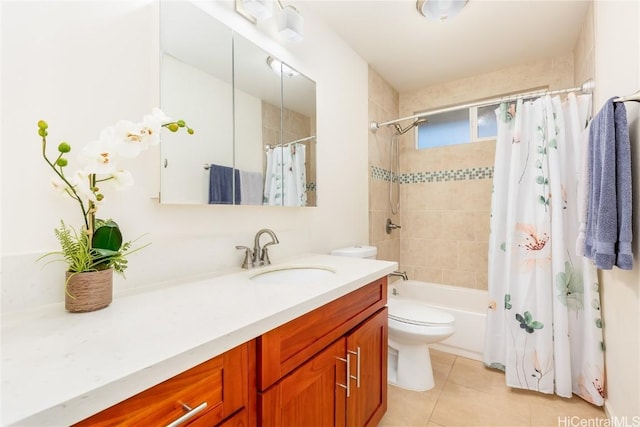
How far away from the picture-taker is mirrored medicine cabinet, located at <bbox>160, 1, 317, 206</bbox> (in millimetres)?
1057

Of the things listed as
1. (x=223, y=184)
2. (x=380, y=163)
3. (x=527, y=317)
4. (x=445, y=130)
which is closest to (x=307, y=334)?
(x=223, y=184)

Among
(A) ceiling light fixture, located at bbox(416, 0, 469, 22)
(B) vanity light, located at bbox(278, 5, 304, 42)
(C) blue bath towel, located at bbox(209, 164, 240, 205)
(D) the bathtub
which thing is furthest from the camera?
(D) the bathtub

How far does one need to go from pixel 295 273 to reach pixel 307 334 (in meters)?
0.53

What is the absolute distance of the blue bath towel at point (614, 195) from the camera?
112cm

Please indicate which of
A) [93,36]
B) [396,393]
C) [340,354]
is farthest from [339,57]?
[396,393]

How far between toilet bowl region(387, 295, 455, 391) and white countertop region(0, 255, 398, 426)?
3.00 ft

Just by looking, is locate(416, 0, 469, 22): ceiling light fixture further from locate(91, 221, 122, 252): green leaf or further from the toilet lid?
locate(91, 221, 122, 252): green leaf

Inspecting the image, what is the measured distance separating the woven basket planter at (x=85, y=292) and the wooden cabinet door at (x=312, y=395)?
498 mm

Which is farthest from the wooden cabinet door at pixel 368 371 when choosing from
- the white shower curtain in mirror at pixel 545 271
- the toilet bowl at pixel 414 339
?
the white shower curtain in mirror at pixel 545 271

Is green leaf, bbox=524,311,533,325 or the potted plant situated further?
green leaf, bbox=524,311,533,325

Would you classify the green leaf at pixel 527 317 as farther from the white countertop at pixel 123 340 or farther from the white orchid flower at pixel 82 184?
the white orchid flower at pixel 82 184

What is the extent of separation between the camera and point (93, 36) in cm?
88

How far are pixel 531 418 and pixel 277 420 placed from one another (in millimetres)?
1535

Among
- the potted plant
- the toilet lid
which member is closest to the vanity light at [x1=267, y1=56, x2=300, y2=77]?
the potted plant
